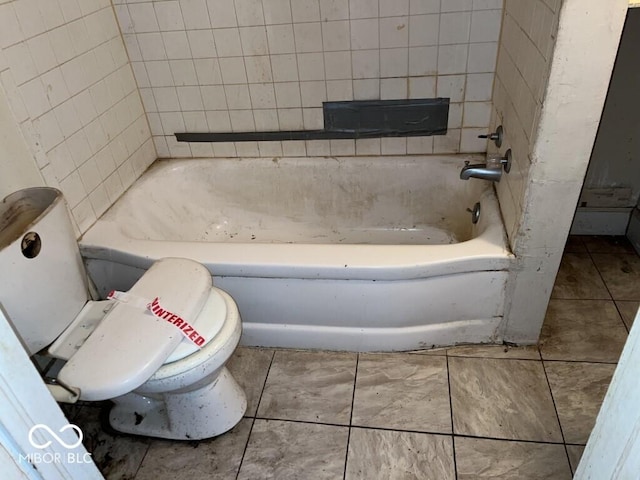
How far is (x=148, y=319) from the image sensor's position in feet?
4.04

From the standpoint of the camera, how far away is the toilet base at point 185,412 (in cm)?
139

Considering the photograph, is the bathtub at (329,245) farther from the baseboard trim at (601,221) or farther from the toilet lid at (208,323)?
the baseboard trim at (601,221)

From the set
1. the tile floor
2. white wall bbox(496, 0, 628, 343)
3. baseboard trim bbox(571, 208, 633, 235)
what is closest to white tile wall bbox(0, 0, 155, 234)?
the tile floor

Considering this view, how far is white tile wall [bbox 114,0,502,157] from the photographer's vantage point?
176 centimetres

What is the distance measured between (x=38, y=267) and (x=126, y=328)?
0.28 metres

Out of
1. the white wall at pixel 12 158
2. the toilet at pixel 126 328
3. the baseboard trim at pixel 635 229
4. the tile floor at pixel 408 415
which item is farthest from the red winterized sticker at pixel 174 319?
the baseboard trim at pixel 635 229

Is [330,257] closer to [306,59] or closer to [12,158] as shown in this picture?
[306,59]

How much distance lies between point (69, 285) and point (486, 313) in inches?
51.0

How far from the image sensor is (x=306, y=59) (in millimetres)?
1877

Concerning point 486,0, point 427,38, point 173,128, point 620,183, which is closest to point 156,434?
point 173,128

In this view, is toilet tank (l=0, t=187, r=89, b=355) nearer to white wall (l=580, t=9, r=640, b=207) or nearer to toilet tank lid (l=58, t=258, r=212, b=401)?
toilet tank lid (l=58, t=258, r=212, b=401)

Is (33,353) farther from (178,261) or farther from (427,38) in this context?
(427,38)

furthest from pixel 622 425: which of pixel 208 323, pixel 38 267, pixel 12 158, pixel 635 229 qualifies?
pixel 635 229

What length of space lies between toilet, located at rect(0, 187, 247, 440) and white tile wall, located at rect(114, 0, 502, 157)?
0.89 metres
